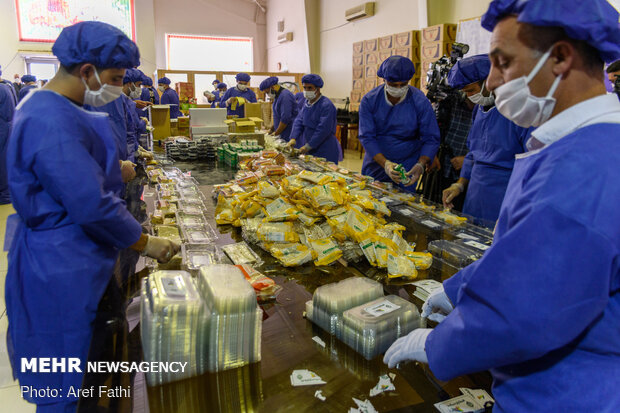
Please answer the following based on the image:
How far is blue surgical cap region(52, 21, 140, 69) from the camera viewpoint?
4.61 ft

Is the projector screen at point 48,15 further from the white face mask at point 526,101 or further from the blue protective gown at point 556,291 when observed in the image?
the blue protective gown at point 556,291

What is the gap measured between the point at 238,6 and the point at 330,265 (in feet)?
55.5

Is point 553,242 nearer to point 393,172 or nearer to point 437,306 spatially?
point 437,306

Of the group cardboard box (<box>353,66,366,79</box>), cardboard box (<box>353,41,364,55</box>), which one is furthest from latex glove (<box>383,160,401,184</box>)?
cardboard box (<box>353,41,364,55</box>)

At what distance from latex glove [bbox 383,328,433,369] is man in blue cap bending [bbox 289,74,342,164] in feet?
13.4

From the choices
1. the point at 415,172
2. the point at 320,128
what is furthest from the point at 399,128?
the point at 320,128

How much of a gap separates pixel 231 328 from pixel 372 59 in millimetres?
8946

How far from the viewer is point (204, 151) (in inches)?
193

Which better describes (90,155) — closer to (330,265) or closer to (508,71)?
(330,265)

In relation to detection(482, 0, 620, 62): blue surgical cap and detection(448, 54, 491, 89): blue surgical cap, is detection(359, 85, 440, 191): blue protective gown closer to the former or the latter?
detection(448, 54, 491, 89): blue surgical cap

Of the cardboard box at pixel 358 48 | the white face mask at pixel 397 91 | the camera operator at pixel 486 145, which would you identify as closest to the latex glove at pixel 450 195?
the camera operator at pixel 486 145

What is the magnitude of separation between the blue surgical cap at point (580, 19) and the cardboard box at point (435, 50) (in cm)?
663

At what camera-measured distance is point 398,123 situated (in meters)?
3.59

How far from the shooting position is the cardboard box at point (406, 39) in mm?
7617
